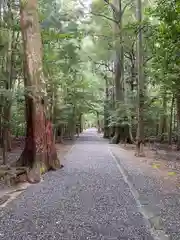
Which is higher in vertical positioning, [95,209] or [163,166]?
[95,209]

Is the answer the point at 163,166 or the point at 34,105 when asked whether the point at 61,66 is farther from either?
the point at 34,105

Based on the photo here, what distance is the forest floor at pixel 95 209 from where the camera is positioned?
434 centimetres

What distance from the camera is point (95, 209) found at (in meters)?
5.52

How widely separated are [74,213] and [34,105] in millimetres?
5004

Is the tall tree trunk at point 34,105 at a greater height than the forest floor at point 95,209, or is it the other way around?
the tall tree trunk at point 34,105

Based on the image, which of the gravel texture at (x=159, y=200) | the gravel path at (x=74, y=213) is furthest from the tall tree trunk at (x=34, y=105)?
the gravel texture at (x=159, y=200)

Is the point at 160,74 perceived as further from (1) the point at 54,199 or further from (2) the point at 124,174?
(1) the point at 54,199

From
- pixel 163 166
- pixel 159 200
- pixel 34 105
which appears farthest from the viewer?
pixel 163 166

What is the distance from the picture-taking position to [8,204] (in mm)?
5977

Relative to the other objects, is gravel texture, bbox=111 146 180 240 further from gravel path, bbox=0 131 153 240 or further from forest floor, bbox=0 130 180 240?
gravel path, bbox=0 131 153 240

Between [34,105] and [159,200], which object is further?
[34,105]

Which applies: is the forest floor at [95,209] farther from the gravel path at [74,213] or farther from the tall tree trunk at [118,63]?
Result: the tall tree trunk at [118,63]

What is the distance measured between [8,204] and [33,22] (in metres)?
6.39

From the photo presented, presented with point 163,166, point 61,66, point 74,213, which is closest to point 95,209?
point 74,213
